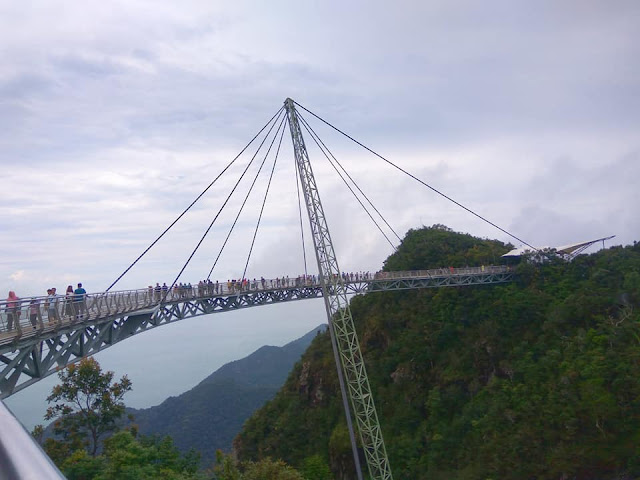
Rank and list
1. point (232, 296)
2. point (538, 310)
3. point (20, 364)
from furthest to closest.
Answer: point (538, 310)
point (232, 296)
point (20, 364)

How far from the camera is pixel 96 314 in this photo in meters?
15.1

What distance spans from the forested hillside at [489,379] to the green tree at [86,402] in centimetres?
1717

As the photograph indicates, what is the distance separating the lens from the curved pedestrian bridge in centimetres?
1112

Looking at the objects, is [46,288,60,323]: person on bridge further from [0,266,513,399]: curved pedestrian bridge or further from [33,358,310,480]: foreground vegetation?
[33,358,310,480]: foreground vegetation

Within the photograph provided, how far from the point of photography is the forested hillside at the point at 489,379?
77.0 ft

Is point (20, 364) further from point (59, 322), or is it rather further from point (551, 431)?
point (551, 431)

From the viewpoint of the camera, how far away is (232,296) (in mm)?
25109

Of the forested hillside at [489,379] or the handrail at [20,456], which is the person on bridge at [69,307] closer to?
the handrail at [20,456]

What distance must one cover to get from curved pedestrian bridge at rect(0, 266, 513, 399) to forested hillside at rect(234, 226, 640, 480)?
30.6ft

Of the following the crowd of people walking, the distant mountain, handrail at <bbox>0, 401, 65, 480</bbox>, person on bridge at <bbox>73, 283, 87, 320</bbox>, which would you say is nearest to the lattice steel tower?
the crowd of people walking

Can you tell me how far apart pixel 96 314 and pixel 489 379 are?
26.9 m

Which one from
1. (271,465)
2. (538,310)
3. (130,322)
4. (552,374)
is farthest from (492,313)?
(130,322)

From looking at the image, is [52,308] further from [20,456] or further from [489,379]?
[489,379]

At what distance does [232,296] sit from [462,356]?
1873 centimetres
